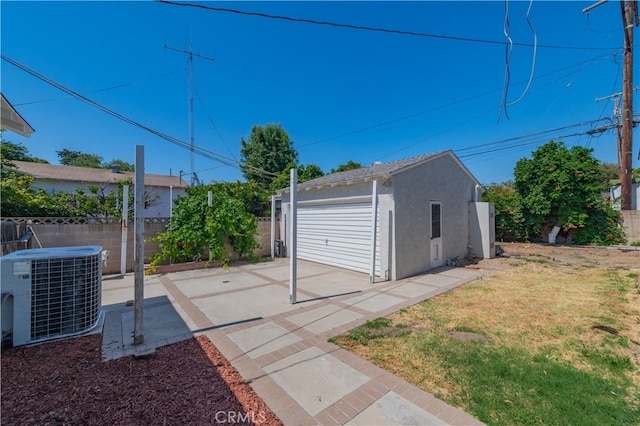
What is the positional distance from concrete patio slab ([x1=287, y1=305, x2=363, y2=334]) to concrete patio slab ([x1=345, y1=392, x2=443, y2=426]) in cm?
167

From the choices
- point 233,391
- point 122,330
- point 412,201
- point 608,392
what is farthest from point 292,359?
point 412,201

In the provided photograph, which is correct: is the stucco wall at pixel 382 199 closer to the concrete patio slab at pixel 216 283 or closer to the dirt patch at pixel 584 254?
the concrete patio slab at pixel 216 283

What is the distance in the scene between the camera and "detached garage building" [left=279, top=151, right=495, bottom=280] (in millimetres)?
7309

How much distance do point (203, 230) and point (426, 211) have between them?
25.4 feet

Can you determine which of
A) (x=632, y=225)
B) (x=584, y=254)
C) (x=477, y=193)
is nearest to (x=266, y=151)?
(x=477, y=193)

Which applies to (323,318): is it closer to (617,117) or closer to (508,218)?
(508,218)

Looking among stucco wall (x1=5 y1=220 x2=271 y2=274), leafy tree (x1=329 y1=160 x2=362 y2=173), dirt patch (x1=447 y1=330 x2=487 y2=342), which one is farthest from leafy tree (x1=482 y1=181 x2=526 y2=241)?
stucco wall (x1=5 y1=220 x2=271 y2=274)

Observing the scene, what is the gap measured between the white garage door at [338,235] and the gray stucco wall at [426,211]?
2.66 feet

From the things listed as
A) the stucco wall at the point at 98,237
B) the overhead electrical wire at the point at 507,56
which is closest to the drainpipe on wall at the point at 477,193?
the overhead electrical wire at the point at 507,56

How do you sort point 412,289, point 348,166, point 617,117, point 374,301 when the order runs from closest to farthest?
point 374,301 → point 412,289 → point 617,117 → point 348,166

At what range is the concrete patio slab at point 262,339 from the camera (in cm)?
335

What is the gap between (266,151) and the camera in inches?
962

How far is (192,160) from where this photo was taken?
683 inches

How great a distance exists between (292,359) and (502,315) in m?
3.91
